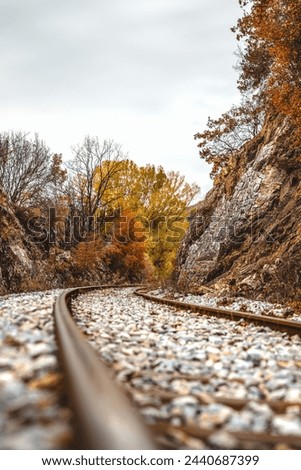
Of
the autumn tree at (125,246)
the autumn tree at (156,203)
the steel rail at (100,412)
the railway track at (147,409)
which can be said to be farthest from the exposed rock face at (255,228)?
the autumn tree at (156,203)

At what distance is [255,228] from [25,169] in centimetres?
2152

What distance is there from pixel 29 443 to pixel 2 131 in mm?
32641

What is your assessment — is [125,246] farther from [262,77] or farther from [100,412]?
[100,412]

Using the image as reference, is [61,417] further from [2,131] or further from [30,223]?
[2,131]

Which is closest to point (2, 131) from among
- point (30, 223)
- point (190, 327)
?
point (30, 223)

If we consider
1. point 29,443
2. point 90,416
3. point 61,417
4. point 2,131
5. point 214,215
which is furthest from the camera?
point 2,131

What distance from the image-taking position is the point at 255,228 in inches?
608

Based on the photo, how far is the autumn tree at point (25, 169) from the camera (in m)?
30.5

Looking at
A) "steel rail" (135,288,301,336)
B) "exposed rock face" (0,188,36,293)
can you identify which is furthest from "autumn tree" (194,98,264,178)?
"steel rail" (135,288,301,336)

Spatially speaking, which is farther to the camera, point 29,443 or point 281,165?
point 281,165

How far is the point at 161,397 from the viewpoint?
2.53 meters

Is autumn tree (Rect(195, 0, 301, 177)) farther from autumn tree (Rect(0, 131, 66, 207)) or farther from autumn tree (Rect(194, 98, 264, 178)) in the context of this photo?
autumn tree (Rect(0, 131, 66, 207))

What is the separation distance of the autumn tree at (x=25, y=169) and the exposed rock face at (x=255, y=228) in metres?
15.4

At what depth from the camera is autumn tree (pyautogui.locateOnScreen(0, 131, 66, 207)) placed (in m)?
30.5
